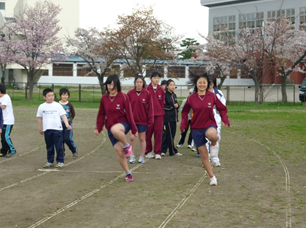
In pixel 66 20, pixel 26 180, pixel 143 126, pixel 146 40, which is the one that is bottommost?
pixel 26 180

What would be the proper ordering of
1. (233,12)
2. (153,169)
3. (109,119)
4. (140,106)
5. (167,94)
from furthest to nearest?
1. (233,12)
2. (167,94)
3. (140,106)
4. (153,169)
5. (109,119)

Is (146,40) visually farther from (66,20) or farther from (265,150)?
(66,20)

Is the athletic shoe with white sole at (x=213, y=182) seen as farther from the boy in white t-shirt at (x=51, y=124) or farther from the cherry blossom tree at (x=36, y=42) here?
the cherry blossom tree at (x=36, y=42)

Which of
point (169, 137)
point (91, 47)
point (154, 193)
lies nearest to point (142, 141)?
point (169, 137)

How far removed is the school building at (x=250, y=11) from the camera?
279ft

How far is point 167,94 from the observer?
37.4 ft

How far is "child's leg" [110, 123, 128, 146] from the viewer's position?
7.70 m

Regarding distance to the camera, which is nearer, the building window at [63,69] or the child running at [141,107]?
the child running at [141,107]

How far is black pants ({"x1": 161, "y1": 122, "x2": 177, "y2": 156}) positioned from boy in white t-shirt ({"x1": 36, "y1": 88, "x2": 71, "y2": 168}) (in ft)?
8.89

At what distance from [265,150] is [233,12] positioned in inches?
3501

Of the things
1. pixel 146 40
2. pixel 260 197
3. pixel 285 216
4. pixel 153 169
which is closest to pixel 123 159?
pixel 153 169

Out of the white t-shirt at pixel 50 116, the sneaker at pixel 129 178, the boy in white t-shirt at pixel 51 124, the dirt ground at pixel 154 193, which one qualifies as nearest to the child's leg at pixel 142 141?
the dirt ground at pixel 154 193

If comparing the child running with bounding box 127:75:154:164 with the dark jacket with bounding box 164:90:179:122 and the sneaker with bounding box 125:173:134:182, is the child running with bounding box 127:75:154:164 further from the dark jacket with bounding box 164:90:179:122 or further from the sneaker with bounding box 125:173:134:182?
the sneaker with bounding box 125:173:134:182

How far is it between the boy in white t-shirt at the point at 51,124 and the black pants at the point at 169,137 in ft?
8.89
